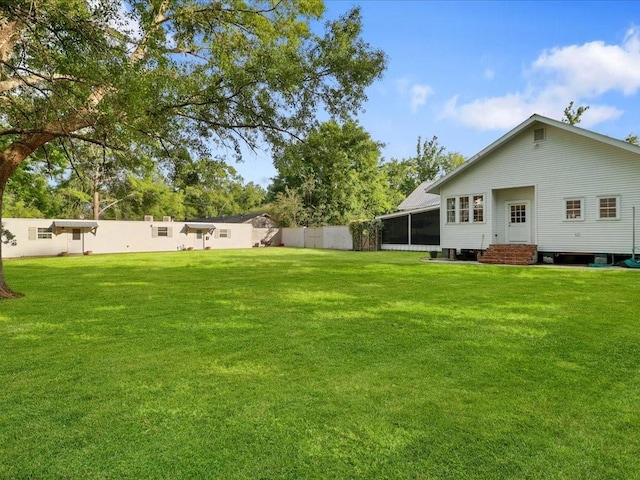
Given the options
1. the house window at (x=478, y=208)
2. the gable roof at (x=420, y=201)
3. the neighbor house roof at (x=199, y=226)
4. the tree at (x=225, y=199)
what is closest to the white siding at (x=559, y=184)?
the house window at (x=478, y=208)

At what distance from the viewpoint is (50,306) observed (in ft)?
22.2

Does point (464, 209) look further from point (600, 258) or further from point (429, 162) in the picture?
point (429, 162)

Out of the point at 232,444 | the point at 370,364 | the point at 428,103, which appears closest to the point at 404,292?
the point at 370,364

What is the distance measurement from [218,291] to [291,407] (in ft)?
19.7

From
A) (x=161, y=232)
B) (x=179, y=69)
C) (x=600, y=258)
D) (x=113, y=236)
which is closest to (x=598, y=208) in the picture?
(x=600, y=258)

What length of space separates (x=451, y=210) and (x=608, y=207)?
5.87m

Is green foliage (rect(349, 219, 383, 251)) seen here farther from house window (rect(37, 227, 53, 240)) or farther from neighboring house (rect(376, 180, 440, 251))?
house window (rect(37, 227, 53, 240))

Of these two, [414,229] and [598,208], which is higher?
[598,208]

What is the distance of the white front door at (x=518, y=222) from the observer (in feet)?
51.9

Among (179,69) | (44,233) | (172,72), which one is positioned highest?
(179,69)

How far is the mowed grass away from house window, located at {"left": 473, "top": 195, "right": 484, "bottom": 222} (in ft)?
34.9

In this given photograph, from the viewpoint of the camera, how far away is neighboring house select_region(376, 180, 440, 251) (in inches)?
874

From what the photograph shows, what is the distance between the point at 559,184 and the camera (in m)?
14.4

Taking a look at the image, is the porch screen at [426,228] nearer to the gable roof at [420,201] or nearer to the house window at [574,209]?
the gable roof at [420,201]
